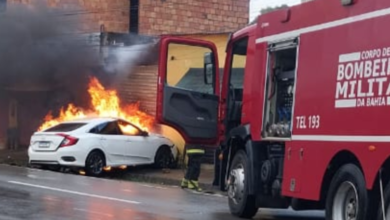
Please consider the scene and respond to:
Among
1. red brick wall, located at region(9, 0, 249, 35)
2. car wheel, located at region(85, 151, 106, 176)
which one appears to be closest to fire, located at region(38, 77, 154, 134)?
red brick wall, located at region(9, 0, 249, 35)

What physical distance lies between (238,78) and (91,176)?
7.83m

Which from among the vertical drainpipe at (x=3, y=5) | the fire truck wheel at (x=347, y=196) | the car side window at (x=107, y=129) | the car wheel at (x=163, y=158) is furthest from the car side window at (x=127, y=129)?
the fire truck wheel at (x=347, y=196)

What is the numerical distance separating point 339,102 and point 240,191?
3.02 metres

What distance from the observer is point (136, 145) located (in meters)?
20.4

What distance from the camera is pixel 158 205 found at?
12.7 m

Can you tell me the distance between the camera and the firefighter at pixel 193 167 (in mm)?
16172

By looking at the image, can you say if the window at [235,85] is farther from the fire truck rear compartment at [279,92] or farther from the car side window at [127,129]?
the car side window at [127,129]

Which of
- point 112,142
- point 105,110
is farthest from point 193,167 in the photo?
point 105,110

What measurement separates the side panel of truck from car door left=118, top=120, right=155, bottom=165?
35.0ft

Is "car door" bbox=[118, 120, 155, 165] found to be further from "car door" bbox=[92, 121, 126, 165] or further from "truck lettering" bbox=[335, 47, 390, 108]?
"truck lettering" bbox=[335, 47, 390, 108]

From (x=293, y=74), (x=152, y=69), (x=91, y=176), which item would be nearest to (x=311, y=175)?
(x=293, y=74)

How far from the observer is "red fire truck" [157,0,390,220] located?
8133 millimetres

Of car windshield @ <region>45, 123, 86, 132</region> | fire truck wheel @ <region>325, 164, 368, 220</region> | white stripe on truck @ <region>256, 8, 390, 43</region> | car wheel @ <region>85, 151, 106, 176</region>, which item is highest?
white stripe on truck @ <region>256, 8, 390, 43</region>

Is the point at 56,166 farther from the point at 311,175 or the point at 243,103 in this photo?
the point at 311,175
